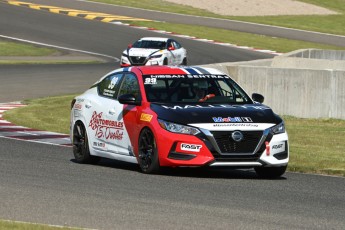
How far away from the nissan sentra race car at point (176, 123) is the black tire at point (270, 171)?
0.01 metres

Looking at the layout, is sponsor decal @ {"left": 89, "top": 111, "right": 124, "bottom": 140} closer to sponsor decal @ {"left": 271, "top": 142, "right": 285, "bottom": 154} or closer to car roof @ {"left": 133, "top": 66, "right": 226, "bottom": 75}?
car roof @ {"left": 133, "top": 66, "right": 226, "bottom": 75}

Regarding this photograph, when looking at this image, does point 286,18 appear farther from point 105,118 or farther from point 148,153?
point 148,153

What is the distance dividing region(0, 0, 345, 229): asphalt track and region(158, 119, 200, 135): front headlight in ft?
1.93

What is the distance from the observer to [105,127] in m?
15.3

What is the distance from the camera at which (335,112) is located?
2323 cm

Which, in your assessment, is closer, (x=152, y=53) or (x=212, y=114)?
(x=212, y=114)

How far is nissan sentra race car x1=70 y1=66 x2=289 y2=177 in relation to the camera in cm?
1381

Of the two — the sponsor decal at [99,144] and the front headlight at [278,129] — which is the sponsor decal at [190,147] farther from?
the sponsor decal at [99,144]

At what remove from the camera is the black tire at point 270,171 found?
14.3m

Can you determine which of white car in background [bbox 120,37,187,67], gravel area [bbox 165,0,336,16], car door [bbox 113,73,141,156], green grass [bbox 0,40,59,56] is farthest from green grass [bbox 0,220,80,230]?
gravel area [bbox 165,0,336,16]

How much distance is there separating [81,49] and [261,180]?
112 ft

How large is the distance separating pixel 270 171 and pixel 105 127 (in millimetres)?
2412

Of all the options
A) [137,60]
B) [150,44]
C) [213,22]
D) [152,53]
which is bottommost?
[213,22]

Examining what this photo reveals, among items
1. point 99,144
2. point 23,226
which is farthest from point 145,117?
point 23,226
